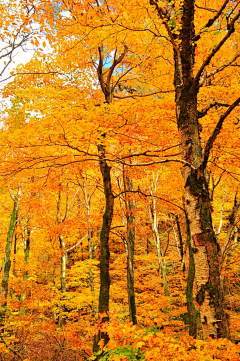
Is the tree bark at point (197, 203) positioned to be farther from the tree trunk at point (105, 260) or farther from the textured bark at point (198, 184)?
the tree trunk at point (105, 260)

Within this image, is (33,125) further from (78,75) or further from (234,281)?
(234,281)

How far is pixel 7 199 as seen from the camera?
16.5 m

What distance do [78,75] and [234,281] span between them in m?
16.2

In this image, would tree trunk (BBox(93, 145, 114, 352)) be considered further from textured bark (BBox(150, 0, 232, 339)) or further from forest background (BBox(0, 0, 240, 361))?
textured bark (BBox(150, 0, 232, 339))

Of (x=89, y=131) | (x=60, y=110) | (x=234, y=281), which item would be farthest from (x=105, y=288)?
(x=234, y=281)

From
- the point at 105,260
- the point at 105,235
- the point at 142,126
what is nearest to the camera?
the point at 142,126

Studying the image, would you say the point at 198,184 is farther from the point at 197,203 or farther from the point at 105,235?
the point at 105,235

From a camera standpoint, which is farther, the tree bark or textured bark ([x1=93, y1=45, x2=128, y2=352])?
textured bark ([x1=93, y1=45, x2=128, y2=352])

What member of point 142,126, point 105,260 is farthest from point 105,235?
point 142,126

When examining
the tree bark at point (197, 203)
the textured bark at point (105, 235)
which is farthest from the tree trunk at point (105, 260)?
the tree bark at point (197, 203)

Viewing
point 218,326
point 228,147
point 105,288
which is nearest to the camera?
point 218,326

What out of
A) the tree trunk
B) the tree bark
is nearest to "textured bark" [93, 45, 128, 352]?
the tree trunk

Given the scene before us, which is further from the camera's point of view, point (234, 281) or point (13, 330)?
point (234, 281)

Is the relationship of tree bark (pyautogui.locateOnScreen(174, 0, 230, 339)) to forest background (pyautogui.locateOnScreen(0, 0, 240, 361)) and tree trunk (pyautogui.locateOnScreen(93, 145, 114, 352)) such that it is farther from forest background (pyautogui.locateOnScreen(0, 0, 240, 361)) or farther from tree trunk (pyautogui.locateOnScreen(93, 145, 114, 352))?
tree trunk (pyautogui.locateOnScreen(93, 145, 114, 352))
